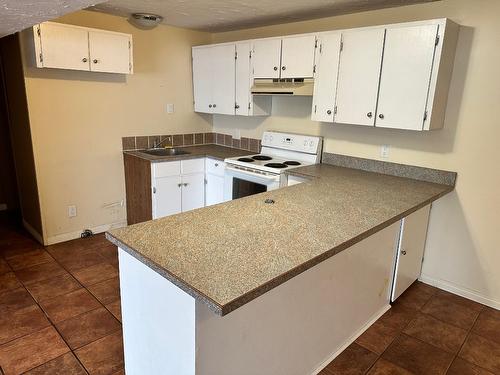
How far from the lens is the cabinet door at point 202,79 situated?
13.1ft

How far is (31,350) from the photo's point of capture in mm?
2086

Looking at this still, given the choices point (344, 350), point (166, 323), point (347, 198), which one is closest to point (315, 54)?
point (347, 198)

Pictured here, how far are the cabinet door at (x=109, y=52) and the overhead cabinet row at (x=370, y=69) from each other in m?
1.12

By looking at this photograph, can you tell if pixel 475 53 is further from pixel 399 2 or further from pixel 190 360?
pixel 190 360

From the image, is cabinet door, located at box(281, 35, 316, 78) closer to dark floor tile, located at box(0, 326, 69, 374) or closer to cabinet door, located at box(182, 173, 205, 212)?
cabinet door, located at box(182, 173, 205, 212)

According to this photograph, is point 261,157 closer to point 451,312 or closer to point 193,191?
point 193,191

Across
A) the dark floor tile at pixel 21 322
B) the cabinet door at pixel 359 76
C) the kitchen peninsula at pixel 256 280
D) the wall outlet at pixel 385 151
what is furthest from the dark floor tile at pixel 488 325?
the dark floor tile at pixel 21 322

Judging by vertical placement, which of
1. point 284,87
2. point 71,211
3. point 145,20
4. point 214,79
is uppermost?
point 145,20

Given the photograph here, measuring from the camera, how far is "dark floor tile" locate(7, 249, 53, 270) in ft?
10.1

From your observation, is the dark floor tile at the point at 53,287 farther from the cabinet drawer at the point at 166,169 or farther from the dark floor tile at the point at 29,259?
the cabinet drawer at the point at 166,169

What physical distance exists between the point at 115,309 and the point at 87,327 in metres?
0.23

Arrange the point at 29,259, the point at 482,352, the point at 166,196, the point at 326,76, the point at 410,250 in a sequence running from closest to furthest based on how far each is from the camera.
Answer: the point at 482,352
the point at 410,250
the point at 326,76
the point at 29,259
the point at 166,196

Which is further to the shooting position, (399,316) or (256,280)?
(399,316)

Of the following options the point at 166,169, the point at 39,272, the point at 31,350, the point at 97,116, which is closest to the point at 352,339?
the point at 31,350
